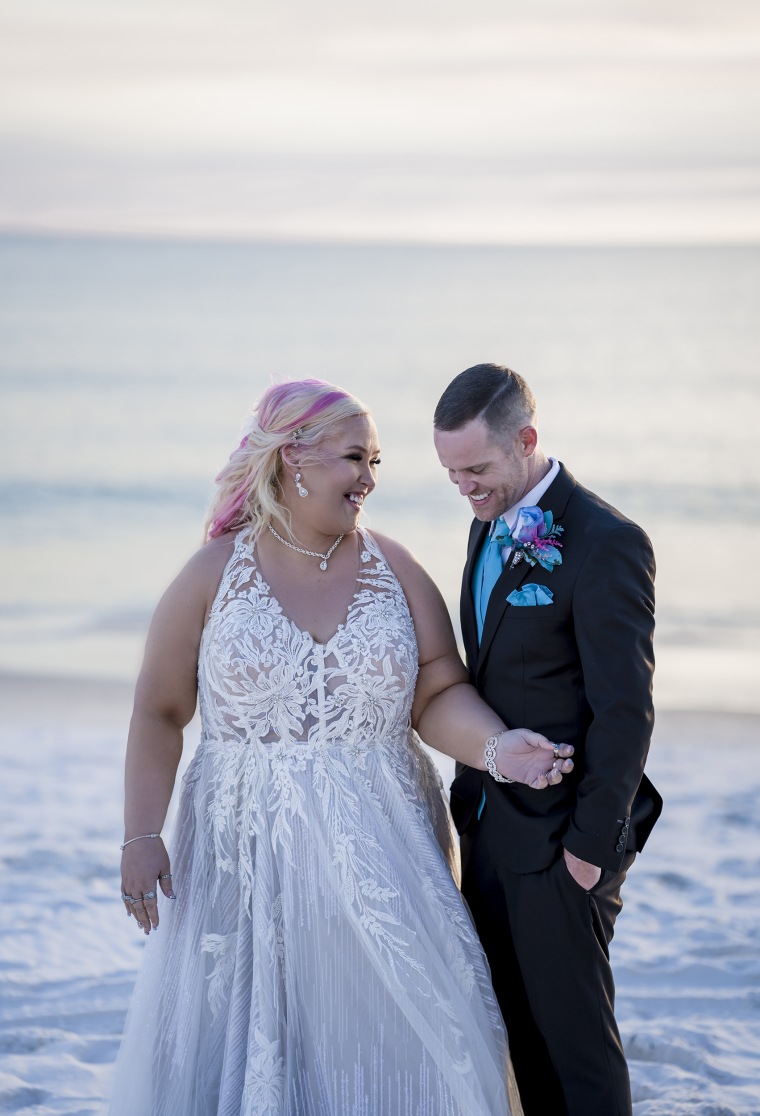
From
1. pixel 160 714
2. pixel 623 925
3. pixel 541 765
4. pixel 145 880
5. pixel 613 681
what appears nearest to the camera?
pixel 613 681

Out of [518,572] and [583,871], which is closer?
[583,871]

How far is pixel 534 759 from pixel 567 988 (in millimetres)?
665

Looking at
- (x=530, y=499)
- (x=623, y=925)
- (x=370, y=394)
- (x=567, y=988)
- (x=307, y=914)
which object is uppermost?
(x=370, y=394)

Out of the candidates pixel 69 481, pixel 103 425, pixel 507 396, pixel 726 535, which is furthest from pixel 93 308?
pixel 507 396

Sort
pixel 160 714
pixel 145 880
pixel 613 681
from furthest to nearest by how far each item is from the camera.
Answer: pixel 160 714, pixel 145 880, pixel 613 681

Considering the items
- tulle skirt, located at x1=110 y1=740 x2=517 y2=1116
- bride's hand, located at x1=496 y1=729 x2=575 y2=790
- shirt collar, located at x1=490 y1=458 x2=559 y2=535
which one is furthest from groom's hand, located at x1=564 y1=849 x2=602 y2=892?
shirt collar, located at x1=490 y1=458 x2=559 y2=535

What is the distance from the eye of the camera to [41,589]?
46.8ft

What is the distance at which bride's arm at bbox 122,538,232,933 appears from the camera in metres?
3.93

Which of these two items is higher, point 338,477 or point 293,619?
point 338,477

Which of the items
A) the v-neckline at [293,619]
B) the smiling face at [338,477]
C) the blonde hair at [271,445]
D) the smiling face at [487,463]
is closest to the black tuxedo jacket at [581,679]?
the smiling face at [487,463]

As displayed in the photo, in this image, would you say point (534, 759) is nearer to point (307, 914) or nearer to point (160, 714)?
point (307, 914)

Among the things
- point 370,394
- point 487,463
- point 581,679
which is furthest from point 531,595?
point 370,394

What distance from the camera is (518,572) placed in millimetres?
3809

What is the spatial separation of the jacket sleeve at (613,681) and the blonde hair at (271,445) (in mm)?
876
